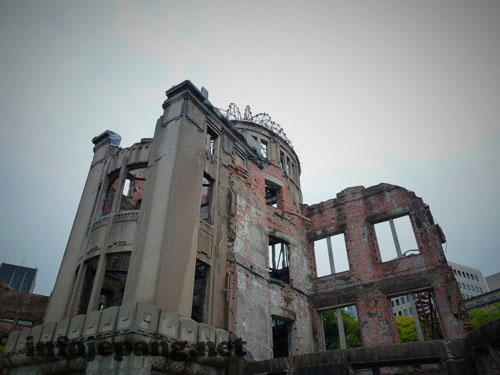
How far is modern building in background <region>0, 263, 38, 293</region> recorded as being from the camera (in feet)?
231

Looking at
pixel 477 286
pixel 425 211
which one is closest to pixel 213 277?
pixel 425 211

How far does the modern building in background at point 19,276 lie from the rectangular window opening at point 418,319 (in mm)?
69298

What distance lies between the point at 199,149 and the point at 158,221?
353cm

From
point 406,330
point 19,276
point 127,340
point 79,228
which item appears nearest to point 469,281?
point 406,330

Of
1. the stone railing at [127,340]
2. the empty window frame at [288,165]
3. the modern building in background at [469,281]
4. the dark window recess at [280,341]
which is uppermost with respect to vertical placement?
the modern building in background at [469,281]

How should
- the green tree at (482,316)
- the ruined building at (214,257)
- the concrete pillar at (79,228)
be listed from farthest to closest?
the green tree at (482,316) < the concrete pillar at (79,228) < the ruined building at (214,257)

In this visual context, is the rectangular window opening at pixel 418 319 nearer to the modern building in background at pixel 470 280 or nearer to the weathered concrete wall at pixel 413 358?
the weathered concrete wall at pixel 413 358

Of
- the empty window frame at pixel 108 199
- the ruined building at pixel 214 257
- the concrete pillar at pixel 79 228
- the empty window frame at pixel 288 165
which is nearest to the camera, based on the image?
the ruined building at pixel 214 257

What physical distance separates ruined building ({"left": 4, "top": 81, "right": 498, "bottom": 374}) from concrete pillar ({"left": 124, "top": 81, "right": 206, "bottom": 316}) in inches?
1.5

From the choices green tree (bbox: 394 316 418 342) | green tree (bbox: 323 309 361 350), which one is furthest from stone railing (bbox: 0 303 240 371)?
green tree (bbox: 394 316 418 342)

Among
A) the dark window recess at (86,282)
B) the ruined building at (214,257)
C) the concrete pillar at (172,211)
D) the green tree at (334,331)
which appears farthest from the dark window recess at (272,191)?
the green tree at (334,331)

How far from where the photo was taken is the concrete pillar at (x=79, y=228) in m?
11.3

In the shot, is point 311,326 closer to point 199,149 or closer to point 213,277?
point 213,277

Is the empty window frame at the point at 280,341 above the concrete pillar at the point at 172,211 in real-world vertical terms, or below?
below
